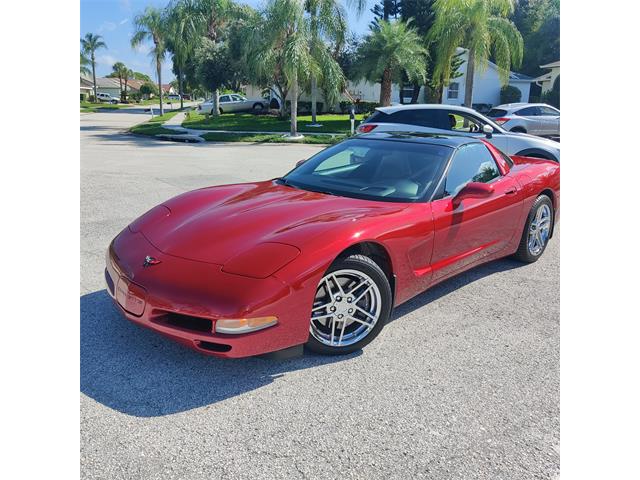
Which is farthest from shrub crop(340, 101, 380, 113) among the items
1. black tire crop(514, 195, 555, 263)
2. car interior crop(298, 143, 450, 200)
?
car interior crop(298, 143, 450, 200)

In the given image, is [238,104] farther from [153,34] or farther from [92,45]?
[92,45]

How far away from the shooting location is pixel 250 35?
20922 millimetres

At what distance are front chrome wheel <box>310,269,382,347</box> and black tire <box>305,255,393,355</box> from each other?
0.06ft

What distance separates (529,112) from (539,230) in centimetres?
1376

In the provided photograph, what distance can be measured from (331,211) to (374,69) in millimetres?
25179

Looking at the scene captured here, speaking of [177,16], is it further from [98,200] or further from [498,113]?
[98,200]

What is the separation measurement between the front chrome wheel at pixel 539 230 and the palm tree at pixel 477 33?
765 inches

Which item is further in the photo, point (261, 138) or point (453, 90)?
point (453, 90)

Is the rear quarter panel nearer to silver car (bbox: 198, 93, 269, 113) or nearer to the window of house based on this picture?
silver car (bbox: 198, 93, 269, 113)

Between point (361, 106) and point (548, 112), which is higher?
point (361, 106)

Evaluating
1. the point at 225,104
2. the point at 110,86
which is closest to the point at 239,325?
the point at 225,104

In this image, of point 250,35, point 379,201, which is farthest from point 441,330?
point 250,35

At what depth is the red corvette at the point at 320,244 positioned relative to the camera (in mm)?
2826

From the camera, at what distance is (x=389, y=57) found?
87.1 feet
